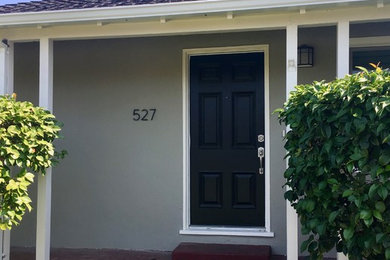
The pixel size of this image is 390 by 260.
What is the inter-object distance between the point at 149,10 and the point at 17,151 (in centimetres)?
180

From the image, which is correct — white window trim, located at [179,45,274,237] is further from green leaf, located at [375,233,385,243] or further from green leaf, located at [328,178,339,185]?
green leaf, located at [375,233,385,243]

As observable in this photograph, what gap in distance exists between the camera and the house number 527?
209 inches

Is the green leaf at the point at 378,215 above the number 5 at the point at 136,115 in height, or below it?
below

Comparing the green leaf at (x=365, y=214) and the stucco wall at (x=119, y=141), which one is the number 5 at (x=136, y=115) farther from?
the green leaf at (x=365, y=214)

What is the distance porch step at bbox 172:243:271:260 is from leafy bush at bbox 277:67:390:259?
1294 mm

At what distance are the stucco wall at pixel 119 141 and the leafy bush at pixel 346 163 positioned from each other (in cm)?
194

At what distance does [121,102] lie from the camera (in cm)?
540

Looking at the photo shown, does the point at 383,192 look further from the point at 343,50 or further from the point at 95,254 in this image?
the point at 95,254

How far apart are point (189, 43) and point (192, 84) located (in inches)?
20.5

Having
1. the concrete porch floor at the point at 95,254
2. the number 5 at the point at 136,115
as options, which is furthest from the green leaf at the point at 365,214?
the number 5 at the point at 136,115

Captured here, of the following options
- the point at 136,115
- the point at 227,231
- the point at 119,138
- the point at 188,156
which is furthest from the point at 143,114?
the point at 227,231

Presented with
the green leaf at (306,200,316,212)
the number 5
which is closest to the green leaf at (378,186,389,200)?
the green leaf at (306,200,316,212)

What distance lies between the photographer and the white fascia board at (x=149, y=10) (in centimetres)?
370

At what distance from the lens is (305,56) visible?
488cm
